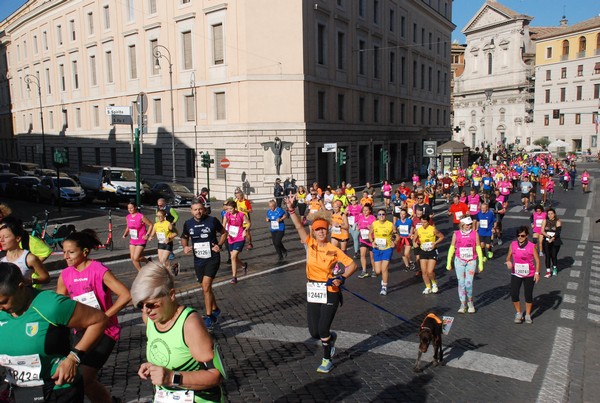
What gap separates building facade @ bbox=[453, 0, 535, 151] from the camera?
8112 cm

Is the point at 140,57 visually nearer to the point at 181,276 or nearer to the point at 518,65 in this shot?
the point at 181,276

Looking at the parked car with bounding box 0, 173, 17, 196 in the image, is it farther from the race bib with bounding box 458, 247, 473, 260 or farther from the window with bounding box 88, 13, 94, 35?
the race bib with bounding box 458, 247, 473, 260

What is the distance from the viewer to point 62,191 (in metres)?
27.9

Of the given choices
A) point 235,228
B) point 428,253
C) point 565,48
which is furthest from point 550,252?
point 565,48

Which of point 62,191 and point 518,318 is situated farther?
point 62,191

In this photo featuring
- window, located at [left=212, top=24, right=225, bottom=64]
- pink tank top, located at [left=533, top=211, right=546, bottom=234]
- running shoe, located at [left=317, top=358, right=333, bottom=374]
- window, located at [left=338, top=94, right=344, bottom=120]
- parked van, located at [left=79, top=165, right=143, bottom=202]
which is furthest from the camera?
window, located at [left=338, top=94, right=344, bottom=120]

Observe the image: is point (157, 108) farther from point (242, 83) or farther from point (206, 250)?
point (206, 250)

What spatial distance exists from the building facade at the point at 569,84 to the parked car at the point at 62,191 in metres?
65.1

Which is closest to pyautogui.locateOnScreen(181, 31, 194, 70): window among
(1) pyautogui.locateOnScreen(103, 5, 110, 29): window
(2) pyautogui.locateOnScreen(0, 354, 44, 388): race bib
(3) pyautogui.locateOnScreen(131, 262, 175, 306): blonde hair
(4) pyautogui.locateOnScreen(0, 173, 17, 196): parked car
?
(1) pyautogui.locateOnScreen(103, 5, 110, 29): window

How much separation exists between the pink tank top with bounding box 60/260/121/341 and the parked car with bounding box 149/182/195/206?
927 inches

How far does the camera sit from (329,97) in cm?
3584

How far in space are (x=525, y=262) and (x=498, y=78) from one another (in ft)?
275

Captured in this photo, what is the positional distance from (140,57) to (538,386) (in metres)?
37.8

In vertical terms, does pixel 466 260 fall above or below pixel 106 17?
below
